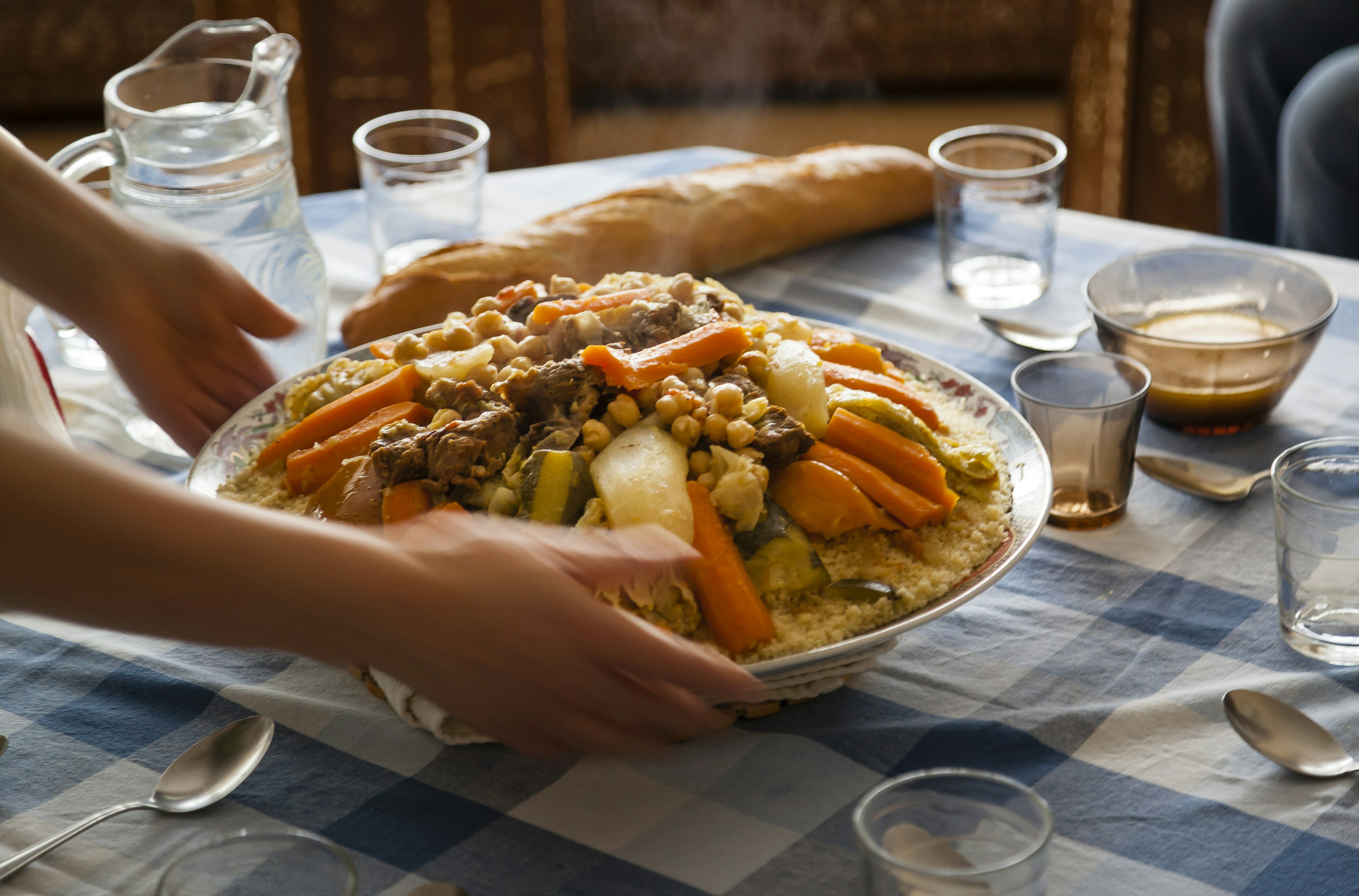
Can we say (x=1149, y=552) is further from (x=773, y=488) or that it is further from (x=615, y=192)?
(x=615, y=192)

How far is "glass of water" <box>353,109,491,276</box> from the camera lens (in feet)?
6.08

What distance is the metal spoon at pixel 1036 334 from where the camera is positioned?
1.64 m

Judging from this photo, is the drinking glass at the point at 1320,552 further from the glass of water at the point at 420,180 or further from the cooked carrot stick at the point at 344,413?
the glass of water at the point at 420,180

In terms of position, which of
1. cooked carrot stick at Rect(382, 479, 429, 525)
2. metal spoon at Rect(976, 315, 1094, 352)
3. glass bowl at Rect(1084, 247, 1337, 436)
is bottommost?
metal spoon at Rect(976, 315, 1094, 352)

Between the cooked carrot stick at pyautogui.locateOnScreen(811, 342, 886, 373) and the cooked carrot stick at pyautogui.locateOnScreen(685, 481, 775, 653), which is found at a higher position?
the cooked carrot stick at pyautogui.locateOnScreen(811, 342, 886, 373)

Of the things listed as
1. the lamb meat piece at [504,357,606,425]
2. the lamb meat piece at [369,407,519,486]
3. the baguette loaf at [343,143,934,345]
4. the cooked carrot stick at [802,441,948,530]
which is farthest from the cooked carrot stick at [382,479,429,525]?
the baguette loaf at [343,143,934,345]

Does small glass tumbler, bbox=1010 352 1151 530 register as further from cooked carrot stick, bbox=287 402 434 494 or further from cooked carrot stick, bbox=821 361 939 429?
cooked carrot stick, bbox=287 402 434 494

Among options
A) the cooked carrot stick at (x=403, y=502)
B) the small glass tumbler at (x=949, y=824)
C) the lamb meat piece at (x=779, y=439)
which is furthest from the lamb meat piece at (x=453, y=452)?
the small glass tumbler at (x=949, y=824)

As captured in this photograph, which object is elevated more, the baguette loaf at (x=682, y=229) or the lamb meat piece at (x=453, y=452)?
the lamb meat piece at (x=453, y=452)

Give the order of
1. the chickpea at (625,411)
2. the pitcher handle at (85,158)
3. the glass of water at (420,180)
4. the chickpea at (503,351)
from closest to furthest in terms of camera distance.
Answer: the chickpea at (625,411) → the chickpea at (503,351) → the pitcher handle at (85,158) → the glass of water at (420,180)

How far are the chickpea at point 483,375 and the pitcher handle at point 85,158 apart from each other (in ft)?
2.07

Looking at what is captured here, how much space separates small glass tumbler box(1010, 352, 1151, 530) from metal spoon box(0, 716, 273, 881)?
79 cm

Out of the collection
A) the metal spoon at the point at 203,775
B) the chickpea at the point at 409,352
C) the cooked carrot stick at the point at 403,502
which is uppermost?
the chickpea at the point at 409,352

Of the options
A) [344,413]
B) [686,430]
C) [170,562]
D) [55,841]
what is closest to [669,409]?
[686,430]
